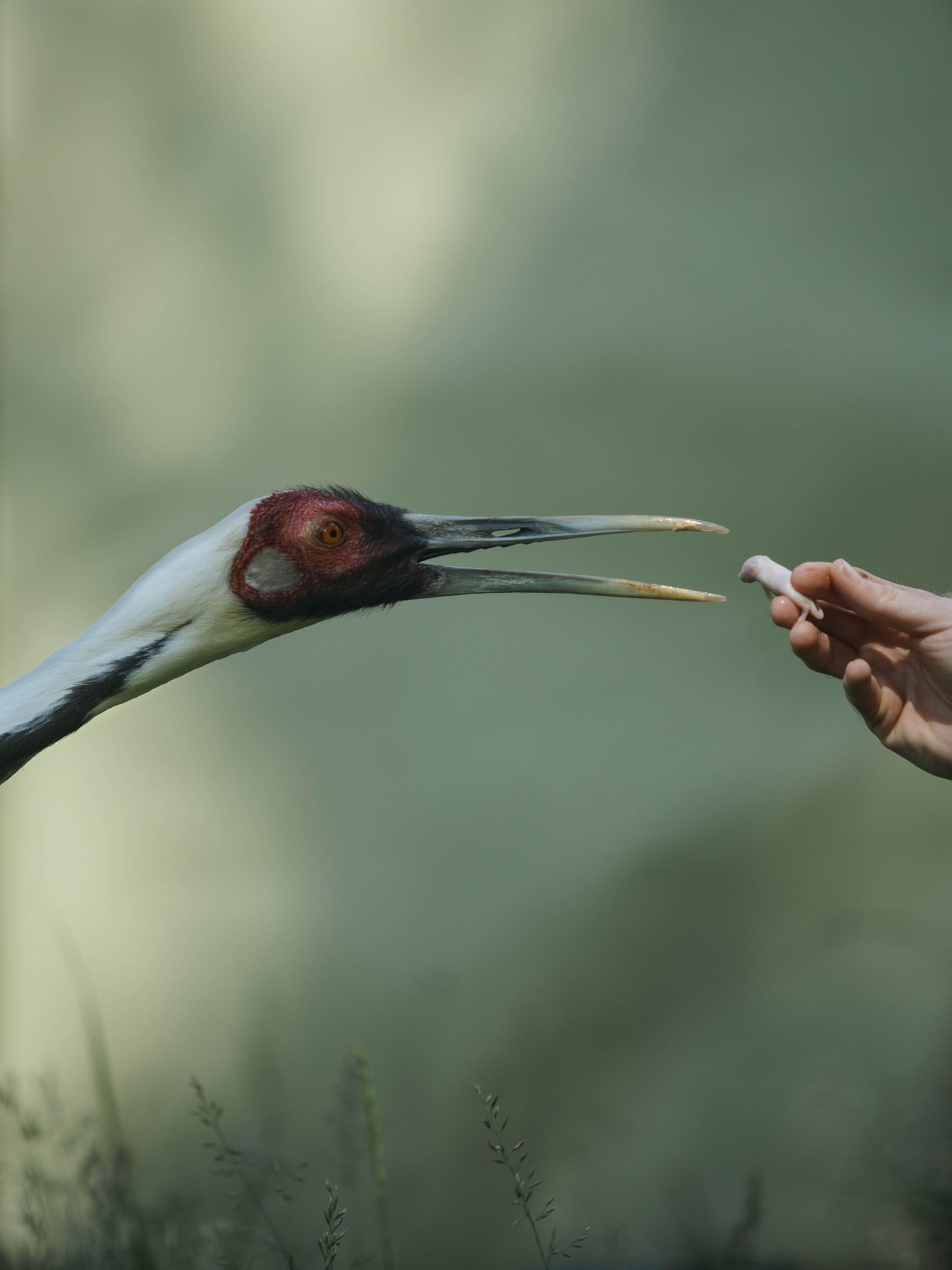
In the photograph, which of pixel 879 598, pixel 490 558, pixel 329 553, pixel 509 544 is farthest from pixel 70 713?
pixel 490 558

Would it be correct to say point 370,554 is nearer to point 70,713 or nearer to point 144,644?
point 144,644

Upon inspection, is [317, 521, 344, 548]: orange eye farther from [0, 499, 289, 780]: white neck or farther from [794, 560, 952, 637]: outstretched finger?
[794, 560, 952, 637]: outstretched finger

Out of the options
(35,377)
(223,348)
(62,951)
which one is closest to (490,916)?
(62,951)

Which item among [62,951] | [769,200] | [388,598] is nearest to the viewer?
[388,598]

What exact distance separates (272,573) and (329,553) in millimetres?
101

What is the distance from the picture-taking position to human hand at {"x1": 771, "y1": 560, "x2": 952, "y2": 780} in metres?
1.39

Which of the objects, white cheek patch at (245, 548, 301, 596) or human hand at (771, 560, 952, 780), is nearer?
human hand at (771, 560, 952, 780)

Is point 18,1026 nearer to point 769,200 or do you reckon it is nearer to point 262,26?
point 262,26

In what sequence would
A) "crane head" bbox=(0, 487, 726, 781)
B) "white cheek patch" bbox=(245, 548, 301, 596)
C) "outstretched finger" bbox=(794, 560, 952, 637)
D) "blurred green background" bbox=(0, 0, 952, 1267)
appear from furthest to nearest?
"blurred green background" bbox=(0, 0, 952, 1267) → "white cheek patch" bbox=(245, 548, 301, 596) → "crane head" bbox=(0, 487, 726, 781) → "outstretched finger" bbox=(794, 560, 952, 637)

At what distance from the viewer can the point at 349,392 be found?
8.98 ft

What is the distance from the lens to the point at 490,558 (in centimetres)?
269

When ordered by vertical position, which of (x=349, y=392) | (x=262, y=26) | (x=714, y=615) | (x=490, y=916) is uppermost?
(x=262, y=26)

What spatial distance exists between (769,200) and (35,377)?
1974 millimetres

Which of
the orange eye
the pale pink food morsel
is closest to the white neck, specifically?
the orange eye
